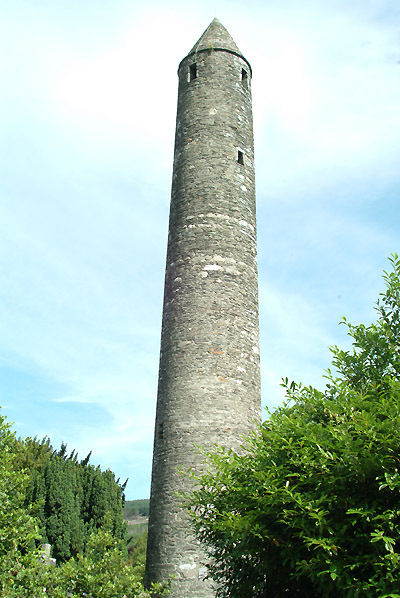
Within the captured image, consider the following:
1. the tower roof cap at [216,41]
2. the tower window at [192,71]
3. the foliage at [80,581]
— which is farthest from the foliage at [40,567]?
the tower roof cap at [216,41]

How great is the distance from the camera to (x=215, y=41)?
49.8ft

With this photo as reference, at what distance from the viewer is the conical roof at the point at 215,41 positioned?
49.4 feet

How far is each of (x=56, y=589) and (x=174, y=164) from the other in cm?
979

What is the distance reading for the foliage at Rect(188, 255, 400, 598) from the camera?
5996 mm

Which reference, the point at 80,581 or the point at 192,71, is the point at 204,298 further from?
the point at 192,71

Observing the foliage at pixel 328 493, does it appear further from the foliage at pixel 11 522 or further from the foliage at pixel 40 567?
the foliage at pixel 11 522

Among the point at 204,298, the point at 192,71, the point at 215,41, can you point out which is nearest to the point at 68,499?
the point at 204,298

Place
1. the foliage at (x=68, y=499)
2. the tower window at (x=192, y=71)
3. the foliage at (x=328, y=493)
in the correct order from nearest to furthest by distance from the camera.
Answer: the foliage at (x=328, y=493)
the tower window at (x=192, y=71)
the foliage at (x=68, y=499)

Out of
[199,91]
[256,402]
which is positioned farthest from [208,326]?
[199,91]

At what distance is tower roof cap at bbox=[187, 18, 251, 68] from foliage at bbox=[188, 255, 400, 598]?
9133 millimetres

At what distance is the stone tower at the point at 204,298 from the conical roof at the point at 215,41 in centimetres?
4

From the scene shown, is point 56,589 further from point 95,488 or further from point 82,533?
point 95,488

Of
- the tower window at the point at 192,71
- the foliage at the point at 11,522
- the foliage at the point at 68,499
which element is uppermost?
the tower window at the point at 192,71

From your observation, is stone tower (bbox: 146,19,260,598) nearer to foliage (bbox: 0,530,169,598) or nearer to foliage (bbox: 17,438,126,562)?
foliage (bbox: 0,530,169,598)
